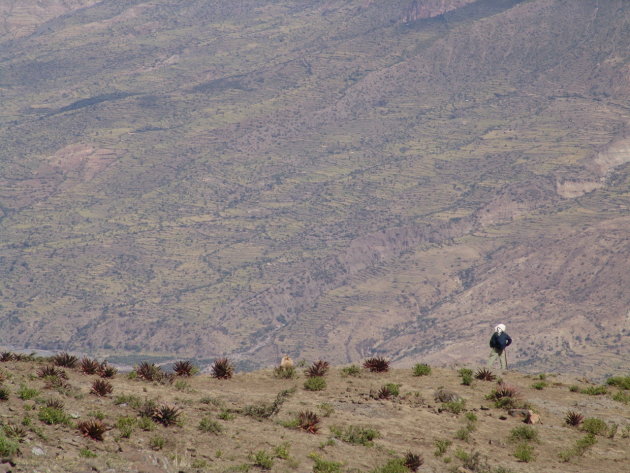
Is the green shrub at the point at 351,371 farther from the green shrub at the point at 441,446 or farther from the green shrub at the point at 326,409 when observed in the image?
the green shrub at the point at 441,446

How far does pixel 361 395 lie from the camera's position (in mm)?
45562

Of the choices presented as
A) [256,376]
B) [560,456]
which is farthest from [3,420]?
[560,456]

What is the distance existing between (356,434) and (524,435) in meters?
7.16

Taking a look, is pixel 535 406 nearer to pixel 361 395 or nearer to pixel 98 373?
pixel 361 395

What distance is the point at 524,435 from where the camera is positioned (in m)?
40.2

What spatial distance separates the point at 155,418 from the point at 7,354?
13.4 metres

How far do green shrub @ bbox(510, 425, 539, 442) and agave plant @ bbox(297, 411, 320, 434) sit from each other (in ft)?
26.6

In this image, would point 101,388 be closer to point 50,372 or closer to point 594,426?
point 50,372

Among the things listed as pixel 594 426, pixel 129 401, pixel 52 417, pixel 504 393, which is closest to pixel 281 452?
pixel 129 401

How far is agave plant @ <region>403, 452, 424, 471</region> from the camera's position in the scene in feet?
116

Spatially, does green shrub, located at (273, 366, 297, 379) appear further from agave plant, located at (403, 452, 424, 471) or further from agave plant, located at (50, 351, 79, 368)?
agave plant, located at (403, 452, 424, 471)

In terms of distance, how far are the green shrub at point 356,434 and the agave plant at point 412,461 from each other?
104 inches

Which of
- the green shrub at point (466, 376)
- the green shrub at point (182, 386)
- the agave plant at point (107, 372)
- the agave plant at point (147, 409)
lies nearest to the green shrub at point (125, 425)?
the agave plant at point (147, 409)

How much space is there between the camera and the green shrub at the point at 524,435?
40.0 m
